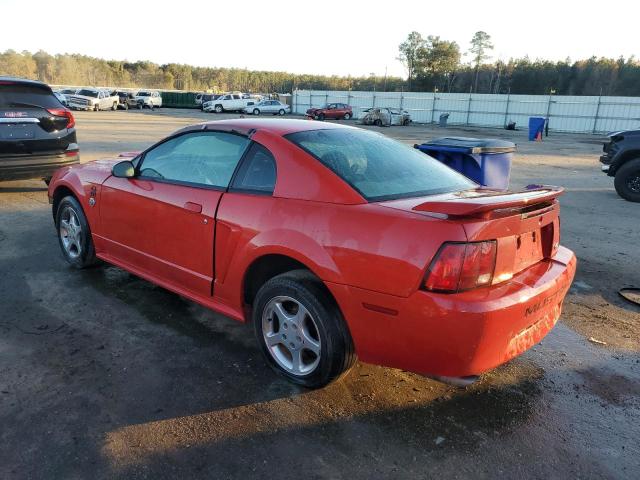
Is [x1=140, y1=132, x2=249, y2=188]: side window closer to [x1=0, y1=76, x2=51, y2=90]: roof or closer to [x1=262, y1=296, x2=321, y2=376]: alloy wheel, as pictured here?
[x1=262, y1=296, x2=321, y2=376]: alloy wheel

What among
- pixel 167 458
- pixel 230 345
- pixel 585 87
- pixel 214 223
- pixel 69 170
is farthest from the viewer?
pixel 585 87

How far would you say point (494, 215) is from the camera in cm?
241

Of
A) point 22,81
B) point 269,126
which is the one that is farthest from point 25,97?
point 269,126

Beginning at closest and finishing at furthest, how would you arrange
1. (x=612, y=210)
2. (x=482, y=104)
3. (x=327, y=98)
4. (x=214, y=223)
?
(x=214, y=223) → (x=612, y=210) → (x=482, y=104) → (x=327, y=98)

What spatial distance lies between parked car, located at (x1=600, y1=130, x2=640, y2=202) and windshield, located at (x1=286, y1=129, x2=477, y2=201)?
7995 mm

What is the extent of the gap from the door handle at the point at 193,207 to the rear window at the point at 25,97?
210 inches

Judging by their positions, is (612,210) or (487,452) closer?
(487,452)

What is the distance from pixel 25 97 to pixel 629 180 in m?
10.8

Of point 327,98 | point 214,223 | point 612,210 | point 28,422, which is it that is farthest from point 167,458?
point 327,98

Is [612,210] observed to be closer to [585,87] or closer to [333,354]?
[333,354]

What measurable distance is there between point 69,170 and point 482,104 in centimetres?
4101

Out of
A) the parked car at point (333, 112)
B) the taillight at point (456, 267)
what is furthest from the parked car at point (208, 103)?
the taillight at point (456, 267)

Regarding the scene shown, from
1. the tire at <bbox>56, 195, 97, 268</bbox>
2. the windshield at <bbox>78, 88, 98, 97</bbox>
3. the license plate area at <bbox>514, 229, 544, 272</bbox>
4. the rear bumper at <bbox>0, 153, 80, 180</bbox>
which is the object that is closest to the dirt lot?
the tire at <bbox>56, 195, 97, 268</bbox>

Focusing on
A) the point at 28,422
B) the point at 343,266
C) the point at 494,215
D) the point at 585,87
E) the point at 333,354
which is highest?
the point at 585,87
